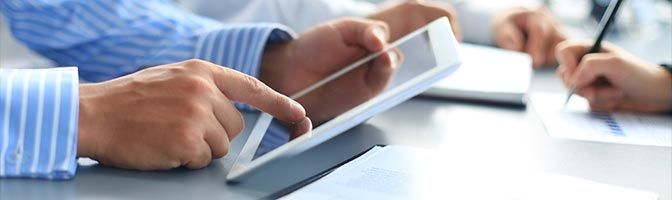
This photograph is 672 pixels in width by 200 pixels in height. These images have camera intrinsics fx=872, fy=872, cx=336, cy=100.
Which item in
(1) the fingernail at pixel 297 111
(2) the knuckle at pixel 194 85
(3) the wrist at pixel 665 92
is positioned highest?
(2) the knuckle at pixel 194 85

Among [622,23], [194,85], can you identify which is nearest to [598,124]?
[194,85]

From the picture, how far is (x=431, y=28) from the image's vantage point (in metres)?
0.81

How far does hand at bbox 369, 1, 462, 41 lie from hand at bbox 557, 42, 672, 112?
19 cm

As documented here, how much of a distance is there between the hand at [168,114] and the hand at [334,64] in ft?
0.69

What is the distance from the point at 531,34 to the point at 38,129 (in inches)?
34.0

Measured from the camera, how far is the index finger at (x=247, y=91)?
25.8 inches

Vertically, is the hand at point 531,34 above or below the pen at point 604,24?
below

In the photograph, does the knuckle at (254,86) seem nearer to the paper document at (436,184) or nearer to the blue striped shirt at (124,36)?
the paper document at (436,184)

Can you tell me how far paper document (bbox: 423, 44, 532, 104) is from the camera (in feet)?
3.22

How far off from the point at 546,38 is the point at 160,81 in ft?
2.58

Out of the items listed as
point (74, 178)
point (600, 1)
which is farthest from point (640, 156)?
point (600, 1)

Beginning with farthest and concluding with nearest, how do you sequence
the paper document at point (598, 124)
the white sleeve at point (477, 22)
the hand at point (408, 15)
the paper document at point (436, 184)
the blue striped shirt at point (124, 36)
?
the white sleeve at point (477, 22) < the hand at point (408, 15) < the blue striped shirt at point (124, 36) < the paper document at point (598, 124) < the paper document at point (436, 184)

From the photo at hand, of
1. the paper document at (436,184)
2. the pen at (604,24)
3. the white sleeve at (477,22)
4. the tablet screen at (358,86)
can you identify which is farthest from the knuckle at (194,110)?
the white sleeve at (477,22)

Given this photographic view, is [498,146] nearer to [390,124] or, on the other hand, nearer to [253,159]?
[390,124]
